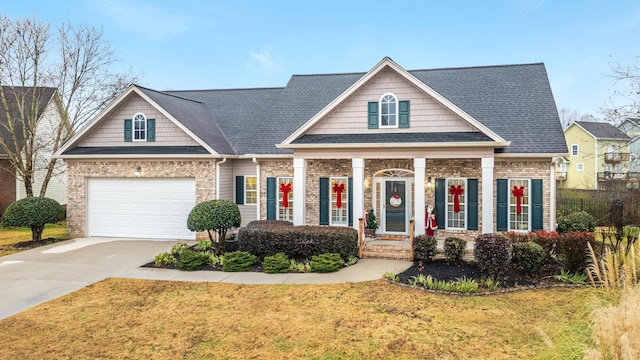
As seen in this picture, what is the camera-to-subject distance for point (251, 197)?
16.9 meters

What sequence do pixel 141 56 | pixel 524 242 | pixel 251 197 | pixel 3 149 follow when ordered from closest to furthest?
pixel 524 242, pixel 251 197, pixel 3 149, pixel 141 56

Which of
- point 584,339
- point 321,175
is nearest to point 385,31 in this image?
point 321,175

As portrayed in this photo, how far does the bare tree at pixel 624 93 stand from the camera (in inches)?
445

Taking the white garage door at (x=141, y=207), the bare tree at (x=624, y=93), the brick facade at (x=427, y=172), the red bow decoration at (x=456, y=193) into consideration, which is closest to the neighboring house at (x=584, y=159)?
the brick facade at (x=427, y=172)

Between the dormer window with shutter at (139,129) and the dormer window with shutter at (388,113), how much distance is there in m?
8.93

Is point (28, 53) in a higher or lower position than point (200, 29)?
lower

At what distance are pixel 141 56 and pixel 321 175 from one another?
17039 mm

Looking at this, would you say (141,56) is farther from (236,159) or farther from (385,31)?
(385,31)

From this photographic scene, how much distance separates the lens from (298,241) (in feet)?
39.6

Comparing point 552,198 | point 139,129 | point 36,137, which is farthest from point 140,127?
point 552,198

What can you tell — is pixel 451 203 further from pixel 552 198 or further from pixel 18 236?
pixel 18 236

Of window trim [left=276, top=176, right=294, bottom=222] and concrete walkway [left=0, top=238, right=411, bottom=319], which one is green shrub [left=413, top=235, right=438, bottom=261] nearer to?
concrete walkway [left=0, top=238, right=411, bottom=319]

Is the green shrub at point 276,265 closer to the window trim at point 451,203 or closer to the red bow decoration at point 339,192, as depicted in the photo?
the red bow decoration at point 339,192

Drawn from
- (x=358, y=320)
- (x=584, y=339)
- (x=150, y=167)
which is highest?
(x=150, y=167)
